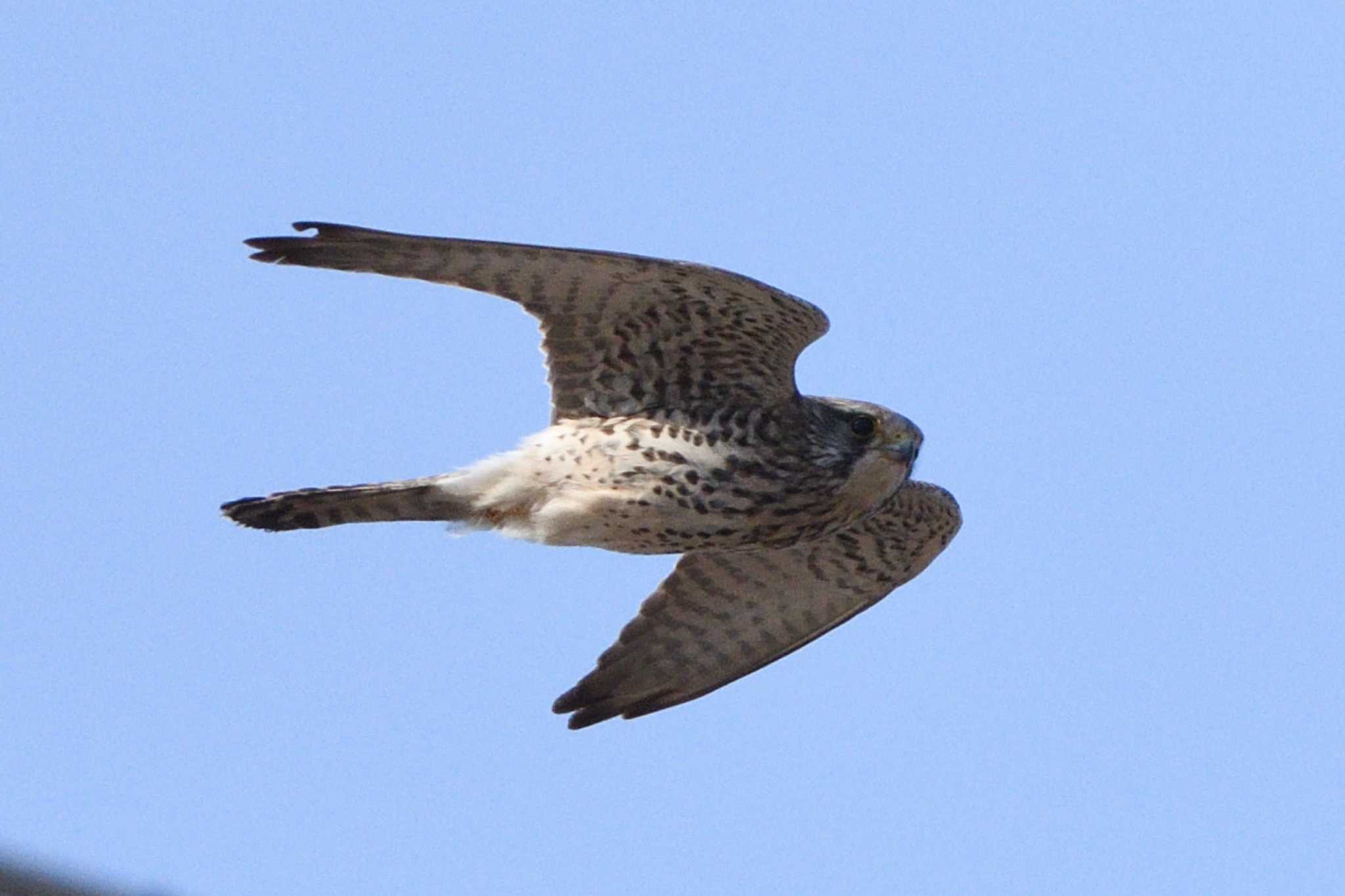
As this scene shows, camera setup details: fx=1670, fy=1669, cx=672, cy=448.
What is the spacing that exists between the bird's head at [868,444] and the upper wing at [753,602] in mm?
602

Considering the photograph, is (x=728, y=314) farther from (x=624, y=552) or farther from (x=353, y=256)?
(x=353, y=256)

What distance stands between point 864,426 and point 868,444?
84mm

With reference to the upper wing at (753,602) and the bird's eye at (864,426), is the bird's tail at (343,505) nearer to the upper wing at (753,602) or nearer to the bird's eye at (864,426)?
the upper wing at (753,602)

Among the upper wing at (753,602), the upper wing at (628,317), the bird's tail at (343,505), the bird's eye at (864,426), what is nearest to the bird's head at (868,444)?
the bird's eye at (864,426)

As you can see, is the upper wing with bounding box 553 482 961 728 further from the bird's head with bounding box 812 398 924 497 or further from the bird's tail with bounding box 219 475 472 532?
the bird's tail with bounding box 219 475 472 532

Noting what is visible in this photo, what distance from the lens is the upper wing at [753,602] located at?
725cm

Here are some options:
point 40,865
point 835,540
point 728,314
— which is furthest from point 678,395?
point 40,865

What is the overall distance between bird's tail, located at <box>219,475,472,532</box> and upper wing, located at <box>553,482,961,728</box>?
1218 millimetres

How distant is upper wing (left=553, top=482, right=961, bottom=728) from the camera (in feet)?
23.8

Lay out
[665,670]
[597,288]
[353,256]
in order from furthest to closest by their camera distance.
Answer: [665,670] < [597,288] < [353,256]

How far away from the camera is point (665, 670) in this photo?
730 centimetres

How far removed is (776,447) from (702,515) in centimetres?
39

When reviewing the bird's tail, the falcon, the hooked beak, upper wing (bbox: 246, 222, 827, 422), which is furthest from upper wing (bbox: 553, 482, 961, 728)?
the bird's tail

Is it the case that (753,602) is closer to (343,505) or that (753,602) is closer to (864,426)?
(864,426)
